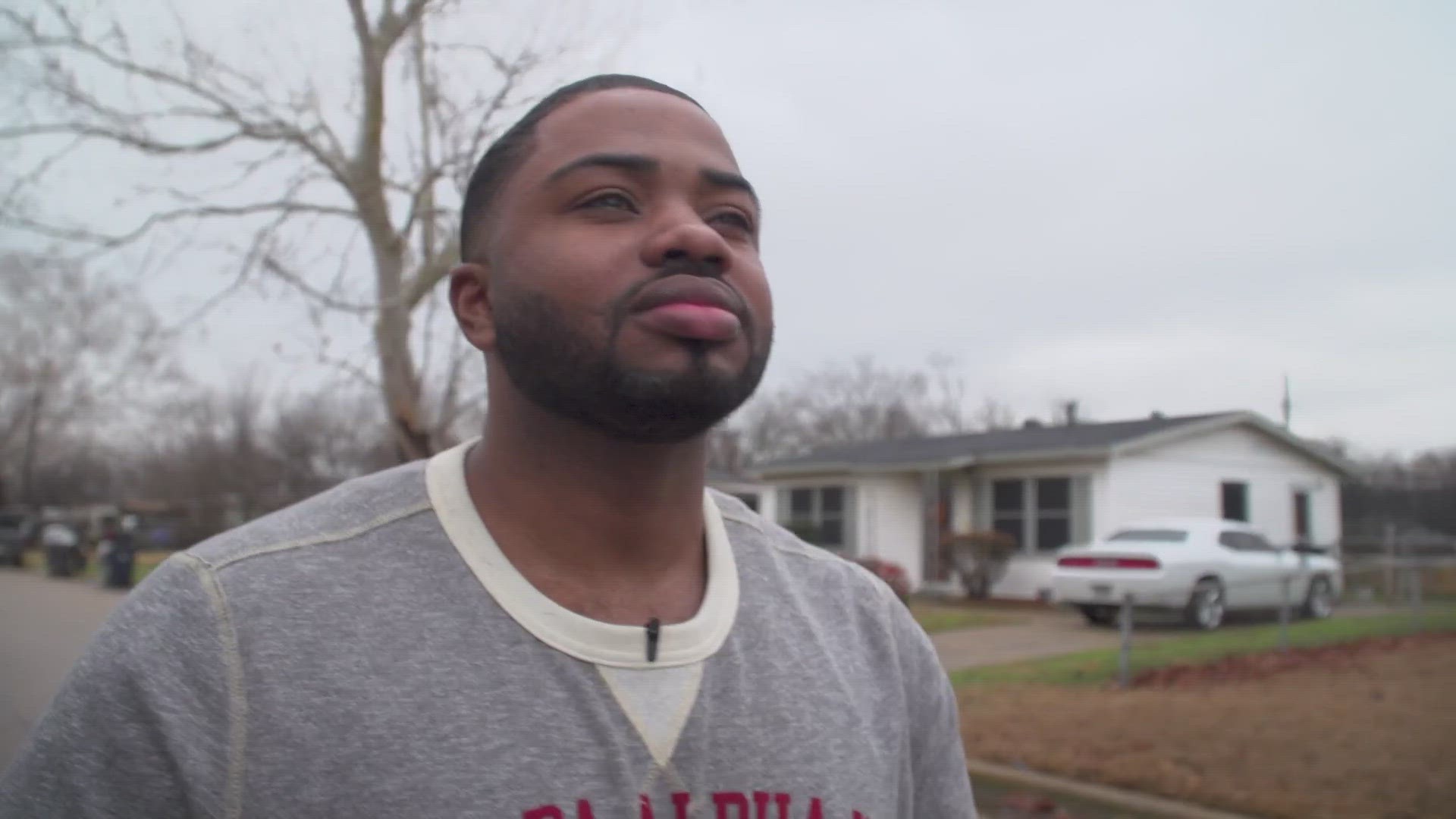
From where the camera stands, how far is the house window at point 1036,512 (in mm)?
19156

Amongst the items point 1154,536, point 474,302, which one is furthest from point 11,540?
point 474,302

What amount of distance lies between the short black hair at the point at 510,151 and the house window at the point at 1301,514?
883 inches

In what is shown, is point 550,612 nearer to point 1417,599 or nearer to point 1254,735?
point 1254,735

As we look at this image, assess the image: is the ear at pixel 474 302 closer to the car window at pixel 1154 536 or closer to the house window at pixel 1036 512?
the car window at pixel 1154 536

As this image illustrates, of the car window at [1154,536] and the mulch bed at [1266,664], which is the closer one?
the mulch bed at [1266,664]

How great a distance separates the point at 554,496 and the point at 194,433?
4894 centimetres

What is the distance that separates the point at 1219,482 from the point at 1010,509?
145 inches

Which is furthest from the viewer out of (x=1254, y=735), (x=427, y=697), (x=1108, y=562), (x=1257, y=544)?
(x=1257, y=544)

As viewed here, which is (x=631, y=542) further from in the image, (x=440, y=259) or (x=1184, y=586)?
(x=1184, y=586)

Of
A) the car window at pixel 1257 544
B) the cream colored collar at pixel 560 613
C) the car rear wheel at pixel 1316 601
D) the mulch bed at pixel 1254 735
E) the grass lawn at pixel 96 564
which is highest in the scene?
the cream colored collar at pixel 560 613

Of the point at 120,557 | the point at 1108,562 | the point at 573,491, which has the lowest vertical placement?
the point at 120,557

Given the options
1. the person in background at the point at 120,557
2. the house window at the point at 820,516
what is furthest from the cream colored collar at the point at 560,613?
the person in background at the point at 120,557

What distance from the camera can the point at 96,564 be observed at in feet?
110

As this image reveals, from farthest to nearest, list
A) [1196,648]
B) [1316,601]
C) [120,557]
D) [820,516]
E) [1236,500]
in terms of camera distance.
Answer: [820,516] → [120,557] → [1236,500] → [1316,601] → [1196,648]
